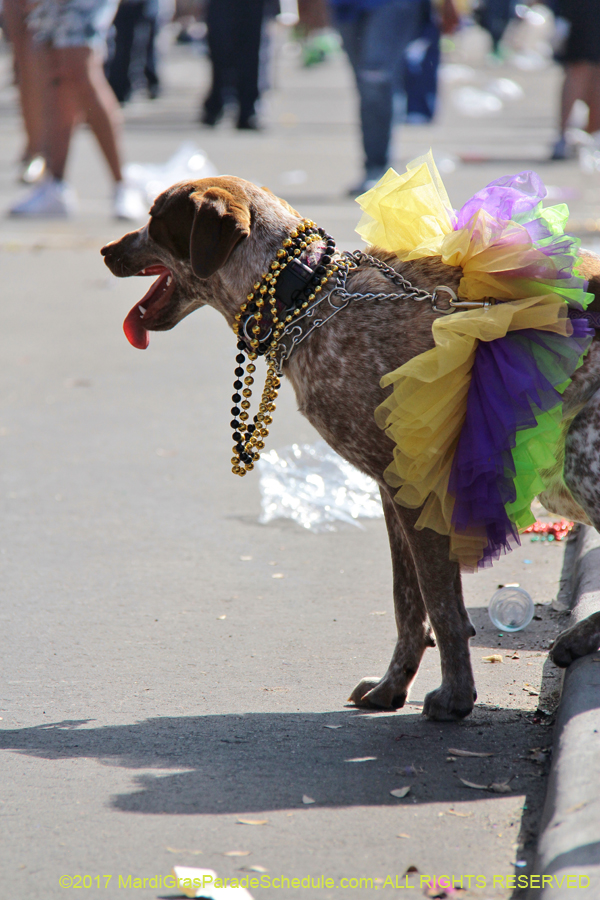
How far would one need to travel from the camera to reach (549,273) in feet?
9.02

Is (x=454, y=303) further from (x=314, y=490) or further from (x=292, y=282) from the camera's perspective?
(x=314, y=490)

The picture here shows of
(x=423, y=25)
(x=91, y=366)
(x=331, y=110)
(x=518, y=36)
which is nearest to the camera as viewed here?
(x=91, y=366)

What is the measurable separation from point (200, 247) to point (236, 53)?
11076mm

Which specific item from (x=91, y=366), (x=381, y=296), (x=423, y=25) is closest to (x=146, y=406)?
(x=91, y=366)

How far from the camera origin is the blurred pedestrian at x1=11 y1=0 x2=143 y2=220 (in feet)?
26.5

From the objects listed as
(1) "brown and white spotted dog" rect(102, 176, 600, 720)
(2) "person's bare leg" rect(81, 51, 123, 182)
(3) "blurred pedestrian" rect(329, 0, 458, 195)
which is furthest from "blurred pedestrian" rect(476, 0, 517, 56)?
(1) "brown and white spotted dog" rect(102, 176, 600, 720)

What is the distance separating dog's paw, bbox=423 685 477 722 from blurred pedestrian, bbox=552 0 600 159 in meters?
9.30

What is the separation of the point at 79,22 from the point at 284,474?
5.10 m

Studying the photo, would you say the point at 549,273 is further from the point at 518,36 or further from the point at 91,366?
the point at 518,36

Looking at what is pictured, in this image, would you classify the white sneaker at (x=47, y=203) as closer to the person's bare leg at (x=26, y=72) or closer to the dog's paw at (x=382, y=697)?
the person's bare leg at (x=26, y=72)

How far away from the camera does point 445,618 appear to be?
2.80 meters

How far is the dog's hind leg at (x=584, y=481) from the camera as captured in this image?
2.75 meters

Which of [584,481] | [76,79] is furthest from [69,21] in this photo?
[584,481]

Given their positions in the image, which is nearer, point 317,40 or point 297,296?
point 297,296
